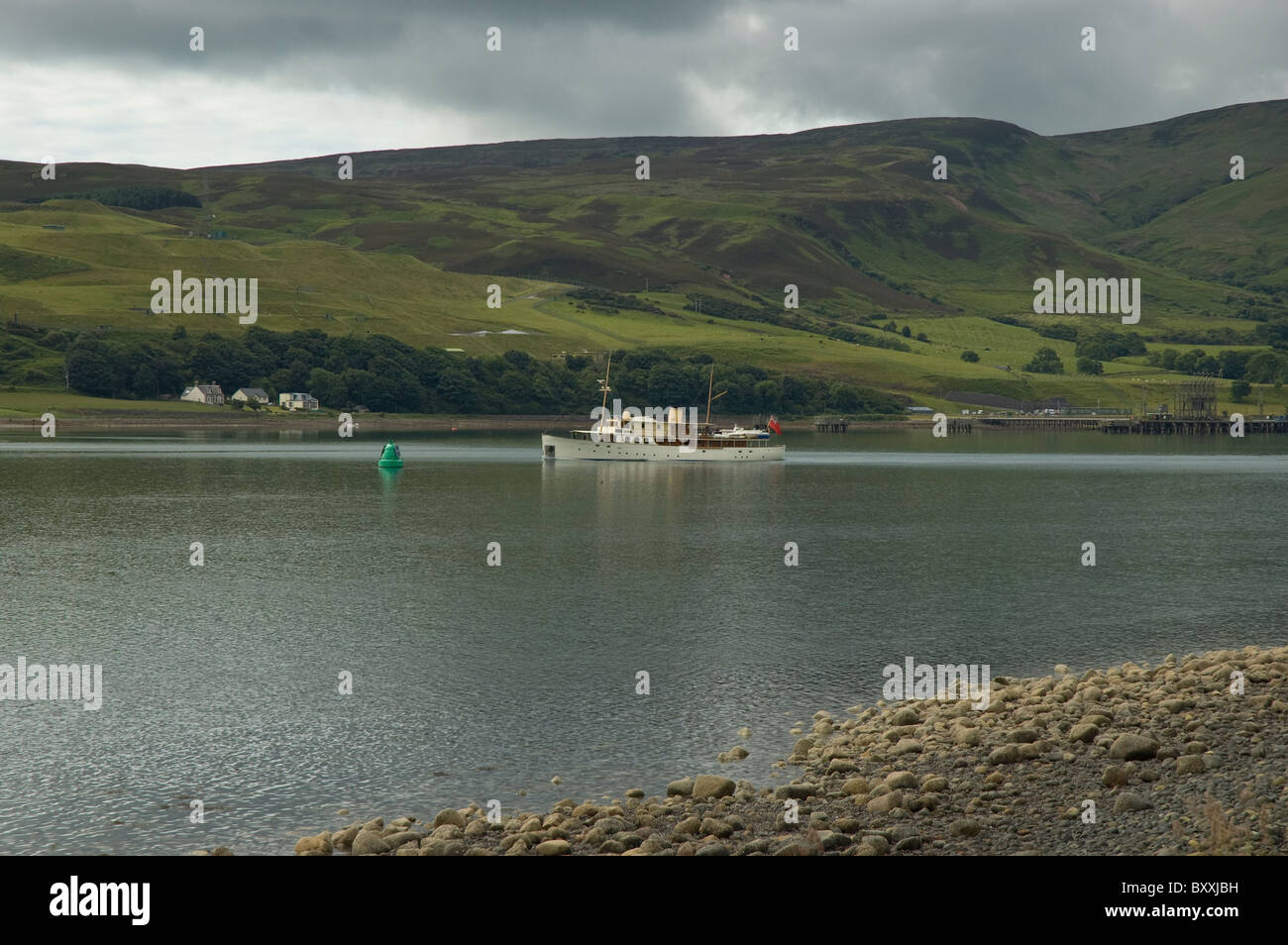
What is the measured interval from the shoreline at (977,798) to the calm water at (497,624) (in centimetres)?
194

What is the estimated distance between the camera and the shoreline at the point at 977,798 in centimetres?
2003

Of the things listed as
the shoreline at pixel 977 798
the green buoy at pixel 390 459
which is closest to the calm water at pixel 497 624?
the shoreline at pixel 977 798

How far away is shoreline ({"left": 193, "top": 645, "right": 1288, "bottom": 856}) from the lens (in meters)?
20.0

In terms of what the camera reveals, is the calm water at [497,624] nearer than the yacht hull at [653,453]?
Yes

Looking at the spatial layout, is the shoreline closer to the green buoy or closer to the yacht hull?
the green buoy

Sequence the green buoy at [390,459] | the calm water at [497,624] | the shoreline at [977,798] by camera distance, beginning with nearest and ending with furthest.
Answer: the shoreline at [977,798]
the calm water at [497,624]
the green buoy at [390,459]

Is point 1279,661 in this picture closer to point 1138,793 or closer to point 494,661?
point 1138,793

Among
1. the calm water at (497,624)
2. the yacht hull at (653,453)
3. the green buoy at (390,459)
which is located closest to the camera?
the calm water at (497,624)

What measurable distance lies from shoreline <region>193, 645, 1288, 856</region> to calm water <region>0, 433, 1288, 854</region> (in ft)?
6.36

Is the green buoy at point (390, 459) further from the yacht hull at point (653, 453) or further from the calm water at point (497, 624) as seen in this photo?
the yacht hull at point (653, 453)

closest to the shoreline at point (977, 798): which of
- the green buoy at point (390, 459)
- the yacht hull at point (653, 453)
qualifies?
the green buoy at point (390, 459)

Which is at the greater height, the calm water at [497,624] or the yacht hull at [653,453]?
the yacht hull at [653,453]

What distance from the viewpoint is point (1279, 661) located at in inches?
1267

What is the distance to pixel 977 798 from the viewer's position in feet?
73.1
